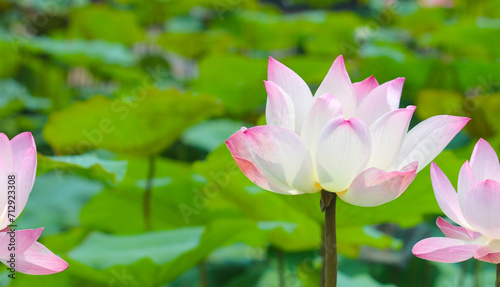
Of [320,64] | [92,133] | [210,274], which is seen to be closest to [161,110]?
[92,133]

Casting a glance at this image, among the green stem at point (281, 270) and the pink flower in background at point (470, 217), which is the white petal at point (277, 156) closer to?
the pink flower in background at point (470, 217)

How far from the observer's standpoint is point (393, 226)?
1.17 meters

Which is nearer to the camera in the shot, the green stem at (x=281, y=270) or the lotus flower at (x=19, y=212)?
the lotus flower at (x=19, y=212)

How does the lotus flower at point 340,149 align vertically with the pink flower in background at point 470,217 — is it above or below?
above

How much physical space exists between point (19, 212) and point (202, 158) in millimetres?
1147

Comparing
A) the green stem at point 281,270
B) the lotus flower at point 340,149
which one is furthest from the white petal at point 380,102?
the green stem at point 281,270

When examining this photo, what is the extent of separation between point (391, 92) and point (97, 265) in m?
0.43

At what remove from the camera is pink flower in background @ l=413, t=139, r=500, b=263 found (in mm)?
260

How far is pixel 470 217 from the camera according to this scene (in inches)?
10.6

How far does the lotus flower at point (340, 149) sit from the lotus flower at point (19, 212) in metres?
0.09

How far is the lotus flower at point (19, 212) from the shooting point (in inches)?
9.3

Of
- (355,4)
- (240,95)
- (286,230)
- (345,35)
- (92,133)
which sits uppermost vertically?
(355,4)

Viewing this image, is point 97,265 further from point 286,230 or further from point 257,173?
point 257,173

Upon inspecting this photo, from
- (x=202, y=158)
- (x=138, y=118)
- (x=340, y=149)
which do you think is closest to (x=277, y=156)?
(x=340, y=149)
